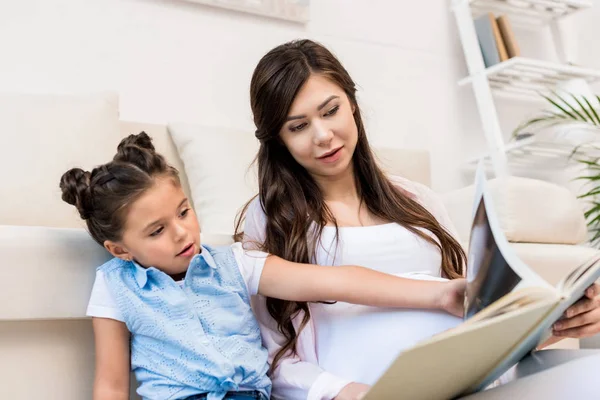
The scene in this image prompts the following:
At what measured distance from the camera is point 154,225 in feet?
3.56

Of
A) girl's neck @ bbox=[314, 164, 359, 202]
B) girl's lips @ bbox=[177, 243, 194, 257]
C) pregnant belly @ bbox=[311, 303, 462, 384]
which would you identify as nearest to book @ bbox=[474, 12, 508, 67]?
girl's neck @ bbox=[314, 164, 359, 202]

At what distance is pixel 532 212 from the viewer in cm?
213

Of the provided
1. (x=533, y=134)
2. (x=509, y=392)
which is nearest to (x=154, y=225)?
(x=509, y=392)

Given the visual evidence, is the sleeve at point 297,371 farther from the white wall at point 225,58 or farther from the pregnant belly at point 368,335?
the white wall at point 225,58

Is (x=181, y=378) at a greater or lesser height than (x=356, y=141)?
lesser

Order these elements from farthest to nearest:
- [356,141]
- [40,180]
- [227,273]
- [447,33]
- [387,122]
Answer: [447,33]
[387,122]
[40,180]
[356,141]
[227,273]

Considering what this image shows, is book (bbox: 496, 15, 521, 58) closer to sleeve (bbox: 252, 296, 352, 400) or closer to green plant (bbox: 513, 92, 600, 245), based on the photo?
green plant (bbox: 513, 92, 600, 245)

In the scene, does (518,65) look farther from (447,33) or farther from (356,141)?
(356,141)

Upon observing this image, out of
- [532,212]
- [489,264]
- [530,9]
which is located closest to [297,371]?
[489,264]

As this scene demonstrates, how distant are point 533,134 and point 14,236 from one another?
2.37 m

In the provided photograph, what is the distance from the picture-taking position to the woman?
1105 mm

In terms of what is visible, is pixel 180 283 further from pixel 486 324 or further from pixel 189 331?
pixel 486 324

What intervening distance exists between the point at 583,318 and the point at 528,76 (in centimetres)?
235

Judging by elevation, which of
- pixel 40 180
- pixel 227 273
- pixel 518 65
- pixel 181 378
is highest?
pixel 518 65
